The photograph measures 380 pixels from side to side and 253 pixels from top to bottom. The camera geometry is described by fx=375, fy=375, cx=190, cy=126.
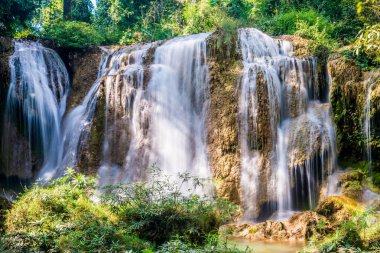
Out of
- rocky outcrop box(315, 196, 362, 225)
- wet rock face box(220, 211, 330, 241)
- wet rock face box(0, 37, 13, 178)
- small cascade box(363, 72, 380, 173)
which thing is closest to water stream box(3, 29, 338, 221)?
wet rock face box(0, 37, 13, 178)

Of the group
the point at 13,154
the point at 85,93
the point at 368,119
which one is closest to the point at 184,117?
the point at 85,93

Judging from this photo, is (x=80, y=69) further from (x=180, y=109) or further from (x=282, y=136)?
(x=282, y=136)

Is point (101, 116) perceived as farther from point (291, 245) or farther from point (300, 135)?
point (291, 245)

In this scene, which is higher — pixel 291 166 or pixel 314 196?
pixel 291 166

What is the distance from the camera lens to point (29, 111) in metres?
14.6

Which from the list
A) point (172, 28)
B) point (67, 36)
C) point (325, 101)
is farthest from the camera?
point (172, 28)

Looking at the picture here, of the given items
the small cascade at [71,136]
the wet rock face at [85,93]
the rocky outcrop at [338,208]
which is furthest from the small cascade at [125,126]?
the rocky outcrop at [338,208]

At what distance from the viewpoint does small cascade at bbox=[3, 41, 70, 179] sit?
14453mm

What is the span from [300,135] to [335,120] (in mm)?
1228

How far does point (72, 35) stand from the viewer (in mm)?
17984

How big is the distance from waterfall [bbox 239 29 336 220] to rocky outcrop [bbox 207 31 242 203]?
0.83 ft

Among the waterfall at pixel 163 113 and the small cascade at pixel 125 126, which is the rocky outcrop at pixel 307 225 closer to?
the waterfall at pixel 163 113

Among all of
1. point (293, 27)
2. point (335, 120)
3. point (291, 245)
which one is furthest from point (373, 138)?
point (293, 27)

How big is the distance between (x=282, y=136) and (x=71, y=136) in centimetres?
785
